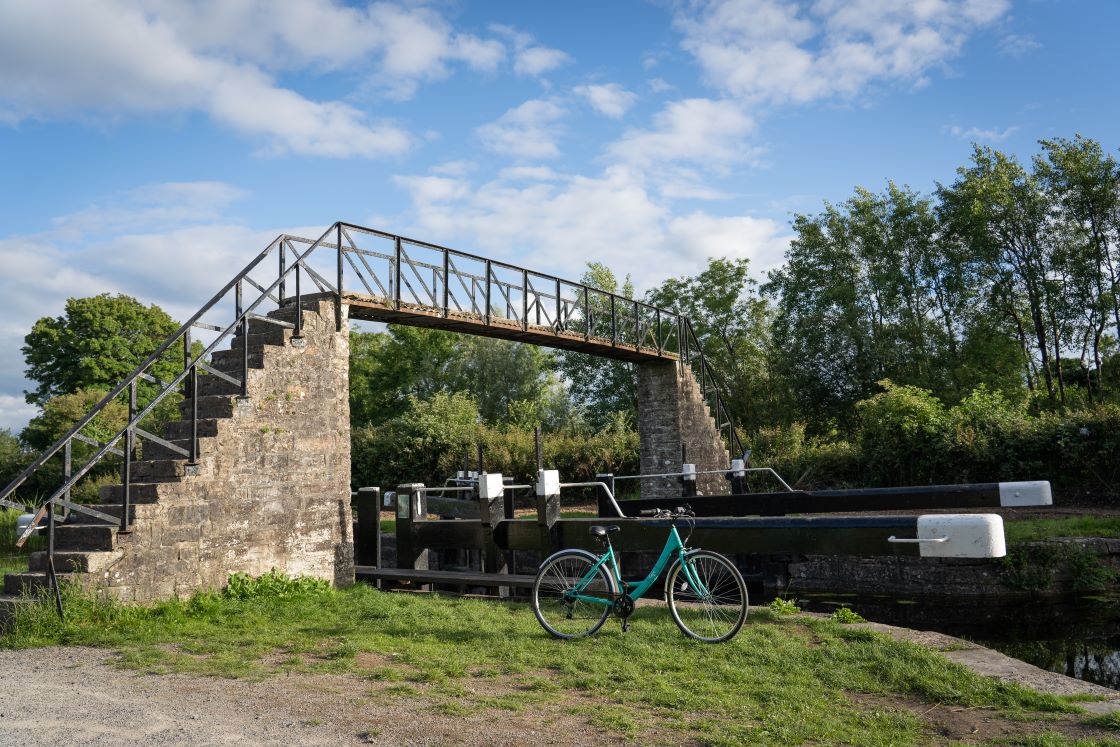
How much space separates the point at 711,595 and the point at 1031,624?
5.28 m

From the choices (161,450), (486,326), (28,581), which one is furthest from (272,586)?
(486,326)

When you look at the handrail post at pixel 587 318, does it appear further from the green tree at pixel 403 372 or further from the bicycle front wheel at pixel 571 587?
the green tree at pixel 403 372

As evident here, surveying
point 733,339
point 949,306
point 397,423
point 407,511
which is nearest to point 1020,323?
point 949,306

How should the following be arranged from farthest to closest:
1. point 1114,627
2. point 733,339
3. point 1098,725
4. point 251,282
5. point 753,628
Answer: point 733,339 < point 251,282 < point 1114,627 < point 753,628 < point 1098,725

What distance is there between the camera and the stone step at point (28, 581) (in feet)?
23.8

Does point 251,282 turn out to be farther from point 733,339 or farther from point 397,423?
point 733,339

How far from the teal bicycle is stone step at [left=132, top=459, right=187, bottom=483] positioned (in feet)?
12.6

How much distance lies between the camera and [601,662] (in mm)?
5703

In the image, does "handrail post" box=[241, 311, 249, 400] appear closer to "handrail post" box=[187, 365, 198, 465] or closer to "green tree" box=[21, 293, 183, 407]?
"handrail post" box=[187, 365, 198, 465]

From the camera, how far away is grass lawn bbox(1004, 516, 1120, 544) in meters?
11.5

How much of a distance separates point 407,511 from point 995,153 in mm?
25866

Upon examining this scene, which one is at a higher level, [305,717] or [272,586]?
[272,586]

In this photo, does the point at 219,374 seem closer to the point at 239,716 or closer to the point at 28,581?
the point at 28,581

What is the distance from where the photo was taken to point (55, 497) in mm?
7293
